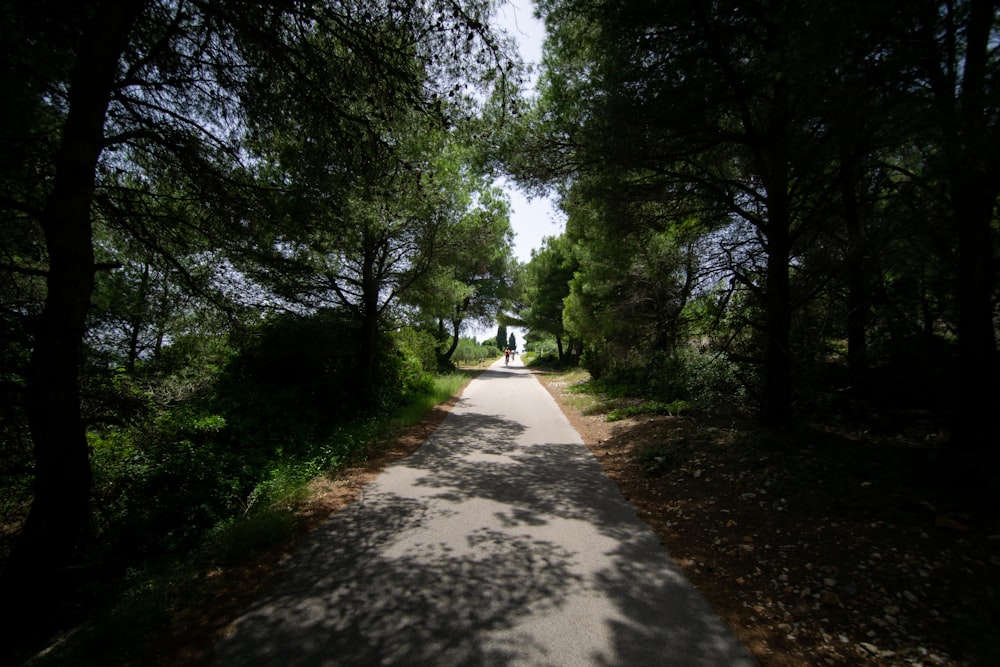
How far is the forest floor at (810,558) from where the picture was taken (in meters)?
2.77

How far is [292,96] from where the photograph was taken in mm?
5117

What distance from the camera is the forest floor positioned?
277 cm

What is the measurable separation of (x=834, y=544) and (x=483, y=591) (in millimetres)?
3183

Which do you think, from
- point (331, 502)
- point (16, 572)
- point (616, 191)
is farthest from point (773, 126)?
point (16, 572)

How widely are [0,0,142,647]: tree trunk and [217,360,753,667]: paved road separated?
2.16 meters

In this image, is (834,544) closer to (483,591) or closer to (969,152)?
(483,591)

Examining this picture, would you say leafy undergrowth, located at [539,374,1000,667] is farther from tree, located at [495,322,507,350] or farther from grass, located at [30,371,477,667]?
tree, located at [495,322,507,350]

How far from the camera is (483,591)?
3.37m

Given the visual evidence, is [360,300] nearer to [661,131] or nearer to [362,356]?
[362,356]

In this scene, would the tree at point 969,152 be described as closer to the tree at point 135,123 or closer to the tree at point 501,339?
the tree at point 135,123

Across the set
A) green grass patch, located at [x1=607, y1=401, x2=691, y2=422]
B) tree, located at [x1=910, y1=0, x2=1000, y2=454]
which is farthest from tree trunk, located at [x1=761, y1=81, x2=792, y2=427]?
green grass patch, located at [x1=607, y1=401, x2=691, y2=422]

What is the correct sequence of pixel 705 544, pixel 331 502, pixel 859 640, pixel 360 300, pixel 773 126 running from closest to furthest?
pixel 859 640 → pixel 705 544 → pixel 331 502 → pixel 773 126 → pixel 360 300

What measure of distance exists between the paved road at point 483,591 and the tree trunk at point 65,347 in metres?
2.16

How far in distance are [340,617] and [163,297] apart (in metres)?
5.25
